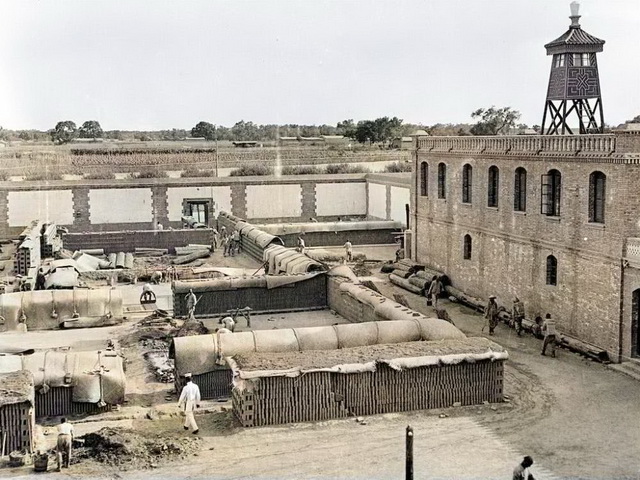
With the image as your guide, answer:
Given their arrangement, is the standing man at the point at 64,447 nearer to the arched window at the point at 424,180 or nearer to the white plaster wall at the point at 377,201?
the arched window at the point at 424,180

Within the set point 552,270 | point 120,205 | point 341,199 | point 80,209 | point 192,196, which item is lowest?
point 552,270

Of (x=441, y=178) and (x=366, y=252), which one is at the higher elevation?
(x=441, y=178)

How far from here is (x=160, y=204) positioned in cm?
5000

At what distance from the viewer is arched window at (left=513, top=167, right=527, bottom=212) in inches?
1022

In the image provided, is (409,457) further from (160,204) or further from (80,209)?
(80,209)

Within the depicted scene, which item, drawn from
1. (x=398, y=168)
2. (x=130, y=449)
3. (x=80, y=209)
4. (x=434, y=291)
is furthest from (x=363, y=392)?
(x=398, y=168)

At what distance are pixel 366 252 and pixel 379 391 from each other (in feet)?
82.9

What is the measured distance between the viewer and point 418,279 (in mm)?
31781

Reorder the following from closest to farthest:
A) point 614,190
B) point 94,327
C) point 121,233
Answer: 1. point 614,190
2. point 94,327
3. point 121,233

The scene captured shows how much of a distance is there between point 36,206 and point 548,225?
32785mm

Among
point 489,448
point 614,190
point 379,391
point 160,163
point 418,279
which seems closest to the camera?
point 489,448

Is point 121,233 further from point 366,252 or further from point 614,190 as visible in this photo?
point 614,190

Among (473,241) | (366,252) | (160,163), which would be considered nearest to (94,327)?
(473,241)

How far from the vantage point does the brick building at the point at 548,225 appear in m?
20.7
